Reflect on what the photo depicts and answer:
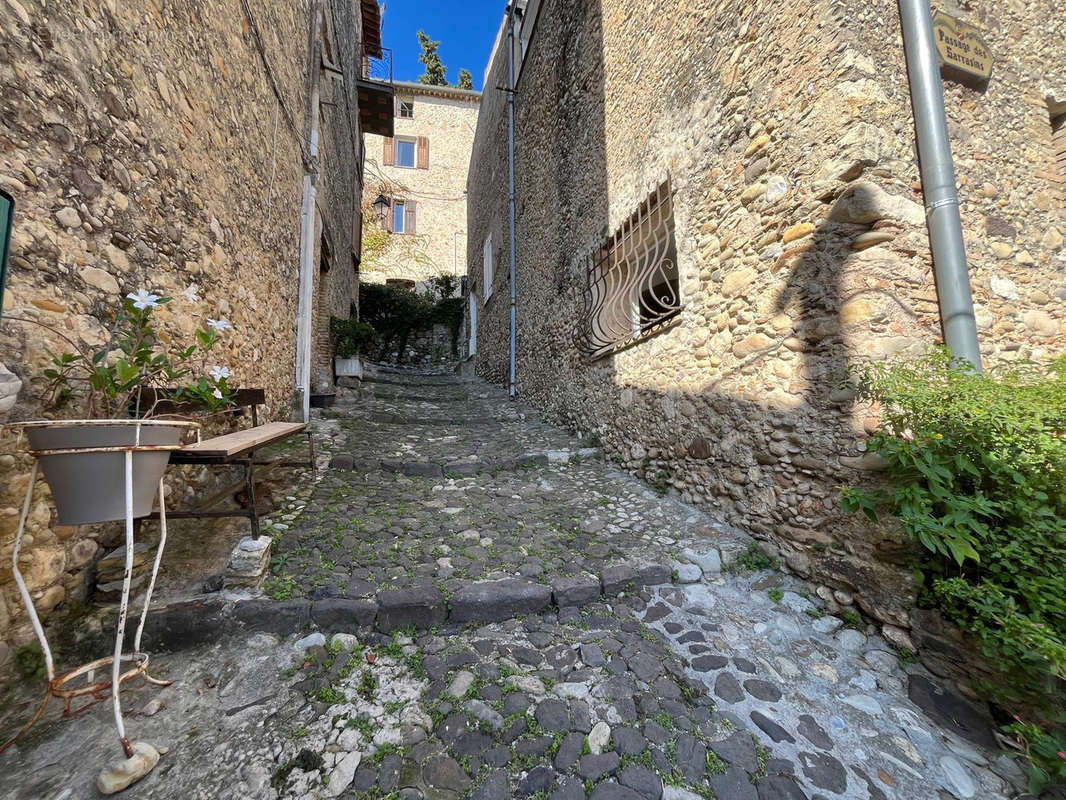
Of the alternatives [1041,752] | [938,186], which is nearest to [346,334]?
[938,186]

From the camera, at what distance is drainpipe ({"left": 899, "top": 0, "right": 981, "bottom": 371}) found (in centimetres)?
185

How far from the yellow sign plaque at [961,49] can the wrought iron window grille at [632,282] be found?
1523mm

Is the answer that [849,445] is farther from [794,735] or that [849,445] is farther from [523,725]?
[523,725]

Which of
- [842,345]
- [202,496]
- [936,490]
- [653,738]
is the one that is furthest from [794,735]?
[202,496]

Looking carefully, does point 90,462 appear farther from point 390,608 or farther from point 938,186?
A: point 938,186

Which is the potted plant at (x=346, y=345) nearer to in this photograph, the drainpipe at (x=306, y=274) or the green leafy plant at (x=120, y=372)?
the drainpipe at (x=306, y=274)

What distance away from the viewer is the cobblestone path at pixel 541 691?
3.95 feet

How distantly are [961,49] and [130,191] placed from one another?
13.7 ft

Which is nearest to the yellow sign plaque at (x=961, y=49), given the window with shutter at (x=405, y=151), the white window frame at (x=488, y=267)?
the white window frame at (x=488, y=267)

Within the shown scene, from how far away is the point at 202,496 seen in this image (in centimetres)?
248

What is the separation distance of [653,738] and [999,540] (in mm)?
1347

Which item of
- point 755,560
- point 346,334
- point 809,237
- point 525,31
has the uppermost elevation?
point 525,31

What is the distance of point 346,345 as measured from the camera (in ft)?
21.8

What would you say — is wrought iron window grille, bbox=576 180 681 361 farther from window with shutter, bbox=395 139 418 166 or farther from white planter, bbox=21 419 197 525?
window with shutter, bbox=395 139 418 166
